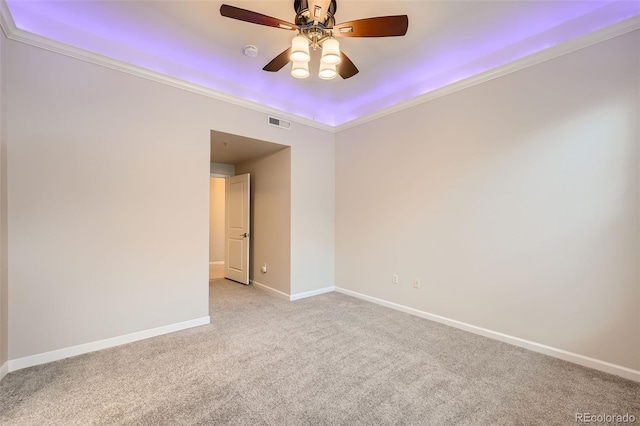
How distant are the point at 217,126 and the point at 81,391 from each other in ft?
9.21

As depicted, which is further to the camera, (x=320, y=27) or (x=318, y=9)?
(x=320, y=27)

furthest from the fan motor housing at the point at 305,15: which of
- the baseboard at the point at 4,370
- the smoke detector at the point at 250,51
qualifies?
the baseboard at the point at 4,370

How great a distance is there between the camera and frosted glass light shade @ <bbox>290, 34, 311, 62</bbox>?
6.98 ft

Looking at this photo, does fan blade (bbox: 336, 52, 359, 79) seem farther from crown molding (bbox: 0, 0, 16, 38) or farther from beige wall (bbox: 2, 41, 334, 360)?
crown molding (bbox: 0, 0, 16, 38)

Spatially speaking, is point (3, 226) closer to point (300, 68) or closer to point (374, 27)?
point (300, 68)

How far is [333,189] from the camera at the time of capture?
4.77 m

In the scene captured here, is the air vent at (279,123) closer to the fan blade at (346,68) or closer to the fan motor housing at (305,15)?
the fan blade at (346,68)

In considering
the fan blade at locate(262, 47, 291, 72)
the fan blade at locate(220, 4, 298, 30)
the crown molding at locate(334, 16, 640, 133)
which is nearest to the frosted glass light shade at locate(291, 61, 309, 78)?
the fan blade at locate(262, 47, 291, 72)

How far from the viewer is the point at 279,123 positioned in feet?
13.2

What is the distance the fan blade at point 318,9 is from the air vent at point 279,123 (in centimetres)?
204

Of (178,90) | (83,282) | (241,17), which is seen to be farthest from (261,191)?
(241,17)

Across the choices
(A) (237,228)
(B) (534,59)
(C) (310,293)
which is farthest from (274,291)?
(B) (534,59)

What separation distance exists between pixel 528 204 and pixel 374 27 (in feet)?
7.13

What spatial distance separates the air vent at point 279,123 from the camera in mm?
3936
